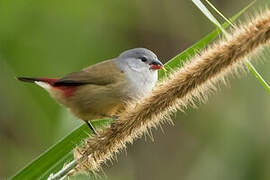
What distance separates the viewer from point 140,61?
4219mm

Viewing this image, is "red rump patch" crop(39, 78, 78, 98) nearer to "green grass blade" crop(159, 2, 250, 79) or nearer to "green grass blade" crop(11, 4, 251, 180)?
"green grass blade" crop(11, 4, 251, 180)

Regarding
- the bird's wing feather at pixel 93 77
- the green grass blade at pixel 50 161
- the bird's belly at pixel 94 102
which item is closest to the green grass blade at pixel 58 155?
the green grass blade at pixel 50 161

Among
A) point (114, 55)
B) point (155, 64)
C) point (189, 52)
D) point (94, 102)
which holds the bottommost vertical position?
point (114, 55)

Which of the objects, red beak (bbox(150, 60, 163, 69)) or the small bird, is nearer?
the small bird

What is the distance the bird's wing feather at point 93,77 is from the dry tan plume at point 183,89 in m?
1.18

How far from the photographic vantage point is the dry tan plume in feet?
7.18

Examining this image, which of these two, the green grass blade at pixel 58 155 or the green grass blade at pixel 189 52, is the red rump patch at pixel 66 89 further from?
the green grass blade at pixel 189 52

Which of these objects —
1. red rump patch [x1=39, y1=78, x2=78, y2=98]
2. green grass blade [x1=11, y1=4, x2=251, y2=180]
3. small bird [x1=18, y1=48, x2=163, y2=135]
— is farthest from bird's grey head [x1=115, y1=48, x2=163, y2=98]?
green grass blade [x1=11, y1=4, x2=251, y2=180]

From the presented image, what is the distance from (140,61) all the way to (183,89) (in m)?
1.78

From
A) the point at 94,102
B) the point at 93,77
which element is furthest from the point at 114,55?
the point at 94,102

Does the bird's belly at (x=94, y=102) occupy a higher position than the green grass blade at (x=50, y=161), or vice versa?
the green grass blade at (x=50, y=161)

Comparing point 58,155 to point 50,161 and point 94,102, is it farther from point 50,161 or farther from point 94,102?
point 94,102

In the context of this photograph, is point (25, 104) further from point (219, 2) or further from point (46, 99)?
point (219, 2)

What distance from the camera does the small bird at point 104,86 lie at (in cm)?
374
